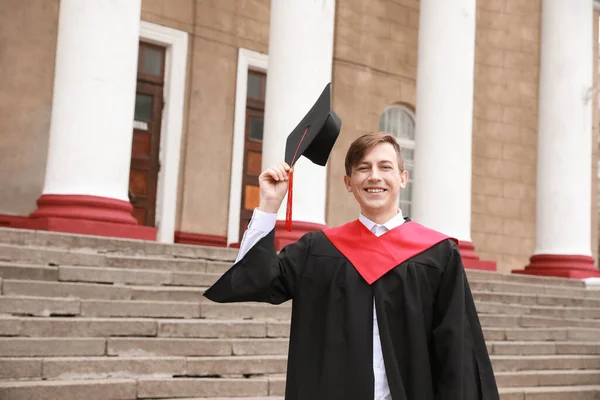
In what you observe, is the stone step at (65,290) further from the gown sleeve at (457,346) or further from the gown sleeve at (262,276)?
the gown sleeve at (457,346)

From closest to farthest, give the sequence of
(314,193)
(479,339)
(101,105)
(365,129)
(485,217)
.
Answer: (479,339) → (101,105) → (314,193) → (365,129) → (485,217)

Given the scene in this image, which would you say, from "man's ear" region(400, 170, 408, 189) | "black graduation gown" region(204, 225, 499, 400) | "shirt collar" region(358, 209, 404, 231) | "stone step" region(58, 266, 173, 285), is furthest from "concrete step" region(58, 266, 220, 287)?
"man's ear" region(400, 170, 408, 189)

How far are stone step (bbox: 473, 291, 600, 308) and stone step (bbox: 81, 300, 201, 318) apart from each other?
4.01m

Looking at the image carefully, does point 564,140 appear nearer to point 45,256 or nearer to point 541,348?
point 541,348

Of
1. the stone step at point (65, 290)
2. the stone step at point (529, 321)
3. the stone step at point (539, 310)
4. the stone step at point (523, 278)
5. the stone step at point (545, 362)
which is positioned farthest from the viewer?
the stone step at point (523, 278)

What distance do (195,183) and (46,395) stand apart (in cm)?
777

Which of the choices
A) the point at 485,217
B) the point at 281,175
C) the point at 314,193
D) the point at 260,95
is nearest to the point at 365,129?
the point at 260,95

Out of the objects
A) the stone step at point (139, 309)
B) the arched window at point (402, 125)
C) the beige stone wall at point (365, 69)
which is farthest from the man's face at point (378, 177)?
the arched window at point (402, 125)

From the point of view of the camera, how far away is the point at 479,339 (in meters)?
2.96

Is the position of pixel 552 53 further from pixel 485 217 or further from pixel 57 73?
pixel 57 73

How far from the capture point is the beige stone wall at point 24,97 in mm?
11016

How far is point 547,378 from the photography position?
7.94 metres

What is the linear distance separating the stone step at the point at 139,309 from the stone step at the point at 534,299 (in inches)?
158

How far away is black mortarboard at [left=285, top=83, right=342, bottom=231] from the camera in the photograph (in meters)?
3.05
